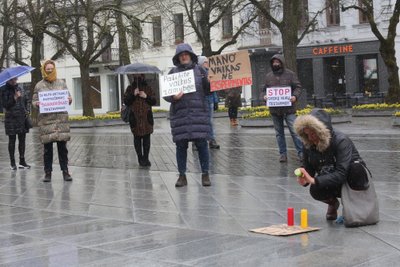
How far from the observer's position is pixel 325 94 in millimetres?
42250

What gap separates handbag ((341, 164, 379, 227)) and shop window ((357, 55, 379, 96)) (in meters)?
35.1

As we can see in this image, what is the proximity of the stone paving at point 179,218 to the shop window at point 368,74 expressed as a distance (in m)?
28.7

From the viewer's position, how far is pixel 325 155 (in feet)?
20.6

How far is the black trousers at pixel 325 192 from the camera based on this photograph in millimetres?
6230

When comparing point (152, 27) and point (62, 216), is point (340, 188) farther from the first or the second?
point (152, 27)

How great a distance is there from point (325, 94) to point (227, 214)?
36144 mm

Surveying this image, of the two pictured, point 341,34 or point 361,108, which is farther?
point 341,34

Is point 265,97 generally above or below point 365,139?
above

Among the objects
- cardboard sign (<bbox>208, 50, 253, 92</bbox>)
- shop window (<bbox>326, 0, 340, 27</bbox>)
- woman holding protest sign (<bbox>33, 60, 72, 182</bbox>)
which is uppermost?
shop window (<bbox>326, 0, 340, 27</bbox>)

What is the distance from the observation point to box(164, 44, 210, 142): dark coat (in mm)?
8883

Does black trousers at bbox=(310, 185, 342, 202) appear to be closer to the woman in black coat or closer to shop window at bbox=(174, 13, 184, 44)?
the woman in black coat

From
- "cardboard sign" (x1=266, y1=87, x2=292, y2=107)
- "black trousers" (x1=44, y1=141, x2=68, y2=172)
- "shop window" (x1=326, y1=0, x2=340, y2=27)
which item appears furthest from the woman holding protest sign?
"shop window" (x1=326, y1=0, x2=340, y2=27)

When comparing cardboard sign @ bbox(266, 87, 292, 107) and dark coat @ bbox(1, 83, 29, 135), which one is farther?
dark coat @ bbox(1, 83, 29, 135)

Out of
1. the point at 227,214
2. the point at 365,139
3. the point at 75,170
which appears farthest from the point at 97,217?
the point at 365,139
